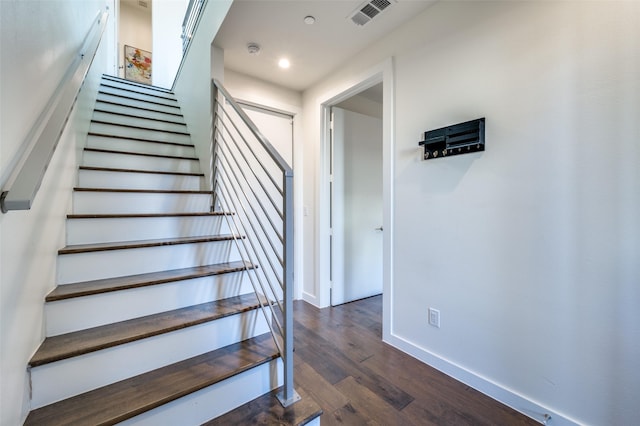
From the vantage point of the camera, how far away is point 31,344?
96 cm

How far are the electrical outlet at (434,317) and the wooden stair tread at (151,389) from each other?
1183 millimetres

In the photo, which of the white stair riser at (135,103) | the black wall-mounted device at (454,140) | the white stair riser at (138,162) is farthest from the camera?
the white stair riser at (135,103)

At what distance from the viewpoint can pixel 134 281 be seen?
1328 millimetres

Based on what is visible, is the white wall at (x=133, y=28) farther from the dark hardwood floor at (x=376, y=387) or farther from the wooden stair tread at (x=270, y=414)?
the wooden stair tread at (x=270, y=414)

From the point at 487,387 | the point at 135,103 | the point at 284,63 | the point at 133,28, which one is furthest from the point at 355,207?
the point at 133,28

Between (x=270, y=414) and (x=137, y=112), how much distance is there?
3.23 m

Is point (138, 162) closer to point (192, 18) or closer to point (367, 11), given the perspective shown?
point (192, 18)

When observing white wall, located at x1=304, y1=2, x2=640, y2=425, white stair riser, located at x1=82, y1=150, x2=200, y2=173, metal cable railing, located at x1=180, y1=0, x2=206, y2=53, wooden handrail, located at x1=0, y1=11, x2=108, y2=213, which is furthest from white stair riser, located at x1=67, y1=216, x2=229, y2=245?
metal cable railing, located at x1=180, y1=0, x2=206, y2=53

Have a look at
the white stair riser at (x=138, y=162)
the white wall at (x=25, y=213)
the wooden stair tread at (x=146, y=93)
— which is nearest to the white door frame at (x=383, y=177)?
the white stair riser at (x=138, y=162)

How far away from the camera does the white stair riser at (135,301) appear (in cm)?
114

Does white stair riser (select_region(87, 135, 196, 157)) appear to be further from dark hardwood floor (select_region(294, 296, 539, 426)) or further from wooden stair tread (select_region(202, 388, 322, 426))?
wooden stair tread (select_region(202, 388, 322, 426))

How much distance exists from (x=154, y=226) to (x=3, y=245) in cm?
95

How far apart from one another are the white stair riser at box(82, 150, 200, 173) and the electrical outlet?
2.40m

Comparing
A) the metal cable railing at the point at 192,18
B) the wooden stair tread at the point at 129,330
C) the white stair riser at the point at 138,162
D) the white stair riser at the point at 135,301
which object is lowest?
the wooden stair tread at the point at 129,330
